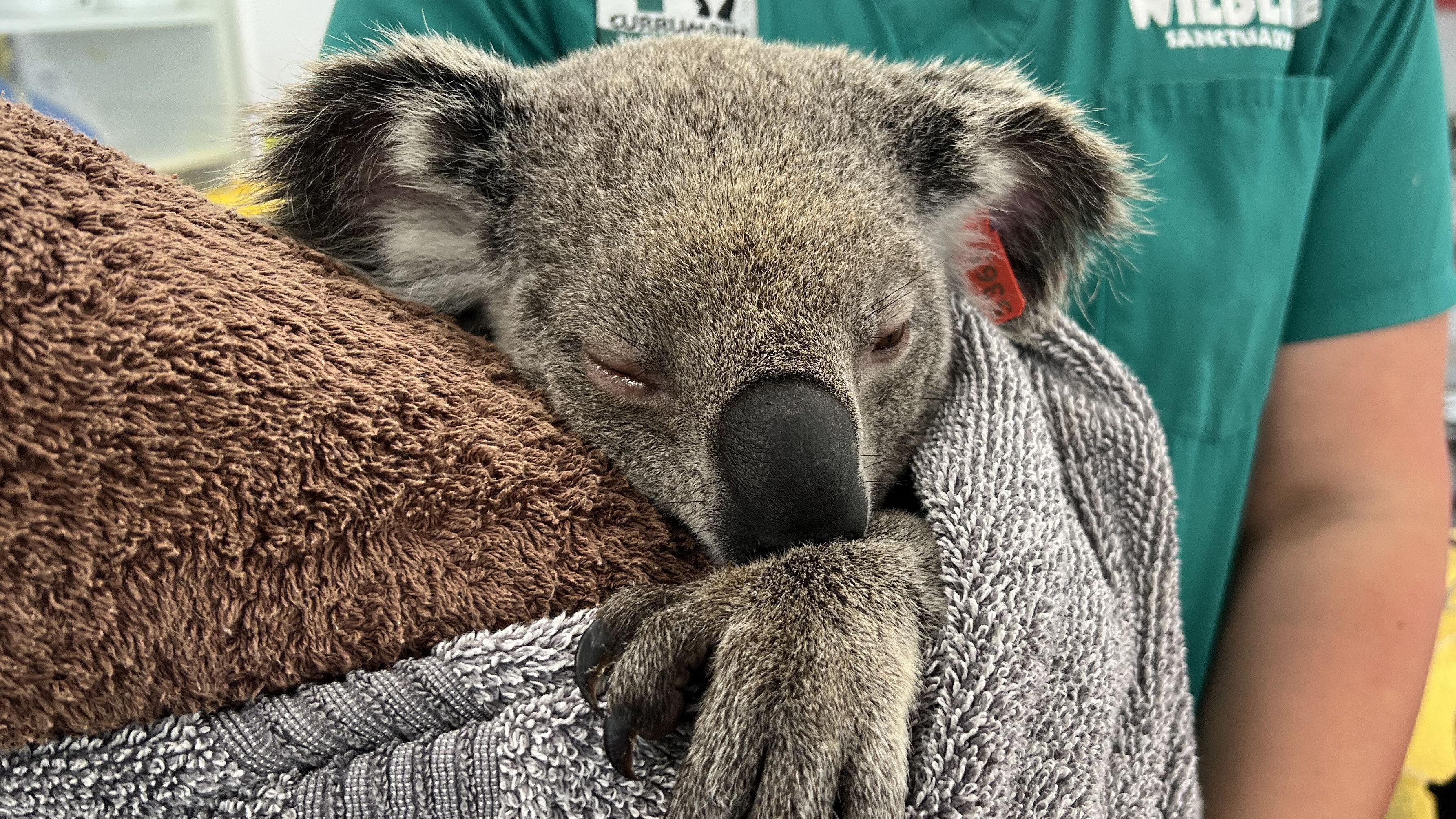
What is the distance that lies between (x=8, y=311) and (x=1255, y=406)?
137 cm

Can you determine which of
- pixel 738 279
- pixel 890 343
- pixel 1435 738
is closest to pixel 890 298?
pixel 890 343

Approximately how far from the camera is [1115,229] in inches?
40.9

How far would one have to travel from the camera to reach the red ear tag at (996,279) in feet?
3.38

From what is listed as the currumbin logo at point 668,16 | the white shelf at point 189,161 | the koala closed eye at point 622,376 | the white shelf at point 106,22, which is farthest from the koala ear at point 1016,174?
the white shelf at point 106,22

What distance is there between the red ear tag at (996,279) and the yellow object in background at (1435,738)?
4.85 ft

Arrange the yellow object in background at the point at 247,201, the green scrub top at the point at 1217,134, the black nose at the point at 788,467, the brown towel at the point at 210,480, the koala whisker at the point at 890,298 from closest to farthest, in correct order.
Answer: the brown towel at the point at 210,480
the black nose at the point at 788,467
the koala whisker at the point at 890,298
the yellow object in background at the point at 247,201
the green scrub top at the point at 1217,134

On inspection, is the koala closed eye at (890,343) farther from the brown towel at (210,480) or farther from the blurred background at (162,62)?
the blurred background at (162,62)

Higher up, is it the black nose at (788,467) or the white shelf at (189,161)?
the black nose at (788,467)

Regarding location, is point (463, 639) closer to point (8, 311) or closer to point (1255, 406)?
point (8, 311)

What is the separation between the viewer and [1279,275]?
3.82 feet

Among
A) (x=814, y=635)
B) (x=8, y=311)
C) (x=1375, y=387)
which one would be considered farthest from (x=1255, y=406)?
(x=8, y=311)

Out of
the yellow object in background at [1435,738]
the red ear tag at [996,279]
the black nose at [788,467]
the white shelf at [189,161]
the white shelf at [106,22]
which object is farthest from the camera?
the white shelf at [189,161]

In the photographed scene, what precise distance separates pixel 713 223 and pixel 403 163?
1.28 feet

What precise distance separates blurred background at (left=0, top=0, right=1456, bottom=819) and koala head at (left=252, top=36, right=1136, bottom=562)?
6.49ft
